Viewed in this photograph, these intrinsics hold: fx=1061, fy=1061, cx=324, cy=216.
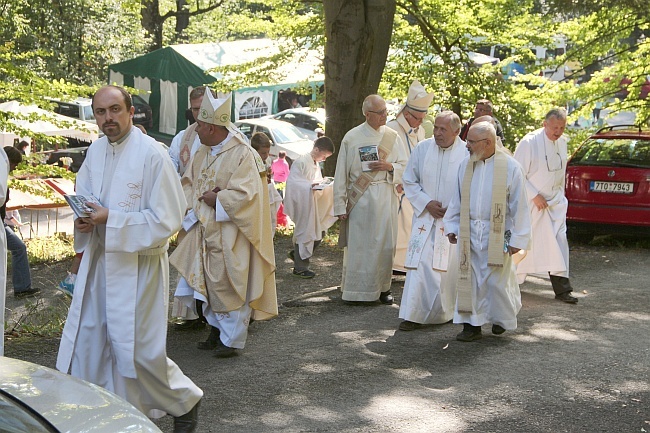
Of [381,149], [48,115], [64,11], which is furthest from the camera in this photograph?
[64,11]

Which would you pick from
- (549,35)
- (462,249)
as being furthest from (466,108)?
(462,249)

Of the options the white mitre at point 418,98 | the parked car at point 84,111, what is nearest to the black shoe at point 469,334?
the white mitre at point 418,98

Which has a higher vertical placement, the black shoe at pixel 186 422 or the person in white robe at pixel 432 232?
the person in white robe at pixel 432 232

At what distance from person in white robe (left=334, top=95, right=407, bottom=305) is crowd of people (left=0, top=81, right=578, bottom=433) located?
0.05 ft

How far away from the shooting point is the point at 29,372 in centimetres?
396

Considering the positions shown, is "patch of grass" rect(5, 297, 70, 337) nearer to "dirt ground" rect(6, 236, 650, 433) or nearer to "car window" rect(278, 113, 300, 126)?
"dirt ground" rect(6, 236, 650, 433)

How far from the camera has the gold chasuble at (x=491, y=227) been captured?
28.1 ft

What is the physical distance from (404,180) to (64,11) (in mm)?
18883

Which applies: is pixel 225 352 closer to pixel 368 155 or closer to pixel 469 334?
pixel 469 334

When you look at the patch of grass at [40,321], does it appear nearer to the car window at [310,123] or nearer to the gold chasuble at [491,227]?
the gold chasuble at [491,227]

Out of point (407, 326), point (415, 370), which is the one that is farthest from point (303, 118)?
point (415, 370)

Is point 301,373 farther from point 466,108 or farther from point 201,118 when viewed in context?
point 466,108

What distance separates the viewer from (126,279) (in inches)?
232

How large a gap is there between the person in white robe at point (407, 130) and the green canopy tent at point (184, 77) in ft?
52.5
